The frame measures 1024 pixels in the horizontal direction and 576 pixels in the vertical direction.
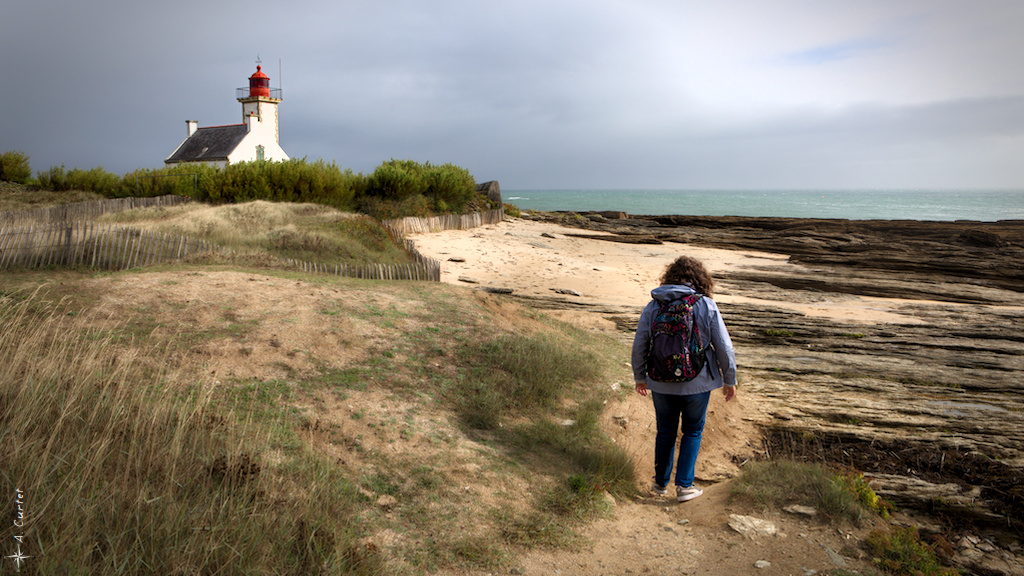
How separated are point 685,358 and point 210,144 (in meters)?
47.3

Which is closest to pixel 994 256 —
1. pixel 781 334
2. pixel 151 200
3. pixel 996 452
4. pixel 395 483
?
pixel 781 334

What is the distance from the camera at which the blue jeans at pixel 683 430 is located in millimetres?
4953

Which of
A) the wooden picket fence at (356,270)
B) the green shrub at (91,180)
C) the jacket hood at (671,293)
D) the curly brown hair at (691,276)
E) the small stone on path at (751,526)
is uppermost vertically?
the green shrub at (91,180)

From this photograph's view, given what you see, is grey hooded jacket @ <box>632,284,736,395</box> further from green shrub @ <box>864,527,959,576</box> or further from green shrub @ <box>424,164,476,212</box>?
green shrub @ <box>424,164,476,212</box>

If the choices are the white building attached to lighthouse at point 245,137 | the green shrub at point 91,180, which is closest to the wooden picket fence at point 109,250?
the green shrub at point 91,180

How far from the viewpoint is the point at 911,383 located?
855cm

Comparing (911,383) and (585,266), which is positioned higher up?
(585,266)

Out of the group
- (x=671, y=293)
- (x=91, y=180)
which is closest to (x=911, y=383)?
(x=671, y=293)

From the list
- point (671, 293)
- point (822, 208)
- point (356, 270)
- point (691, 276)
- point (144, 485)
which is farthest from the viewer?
Answer: point (822, 208)

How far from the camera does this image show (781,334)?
11172mm

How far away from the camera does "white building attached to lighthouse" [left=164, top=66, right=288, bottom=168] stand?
42.3 meters

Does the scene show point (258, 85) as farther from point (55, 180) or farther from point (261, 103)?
point (55, 180)

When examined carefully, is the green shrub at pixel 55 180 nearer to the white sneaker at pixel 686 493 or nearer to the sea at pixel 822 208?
the white sneaker at pixel 686 493

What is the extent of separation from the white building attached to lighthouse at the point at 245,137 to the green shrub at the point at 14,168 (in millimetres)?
12490
